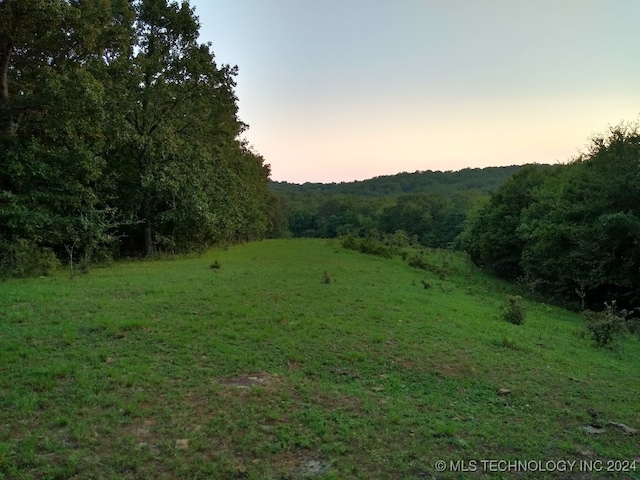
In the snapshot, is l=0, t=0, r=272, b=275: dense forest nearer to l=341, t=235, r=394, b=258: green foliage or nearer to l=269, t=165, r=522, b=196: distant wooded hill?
l=341, t=235, r=394, b=258: green foliage

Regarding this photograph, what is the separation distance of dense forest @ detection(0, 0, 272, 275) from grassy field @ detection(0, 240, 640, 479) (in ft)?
21.1

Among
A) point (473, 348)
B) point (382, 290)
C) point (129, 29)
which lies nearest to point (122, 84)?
point (129, 29)

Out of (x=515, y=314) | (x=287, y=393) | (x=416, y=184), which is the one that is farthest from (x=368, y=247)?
(x=416, y=184)

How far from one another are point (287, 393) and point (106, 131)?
19.2 meters

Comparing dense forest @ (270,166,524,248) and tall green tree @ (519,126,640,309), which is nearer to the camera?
tall green tree @ (519,126,640,309)

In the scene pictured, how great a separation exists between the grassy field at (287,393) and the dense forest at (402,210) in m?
48.6

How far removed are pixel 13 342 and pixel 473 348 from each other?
28.0 feet

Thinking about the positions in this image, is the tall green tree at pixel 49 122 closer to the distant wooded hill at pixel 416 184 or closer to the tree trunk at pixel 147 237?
the tree trunk at pixel 147 237

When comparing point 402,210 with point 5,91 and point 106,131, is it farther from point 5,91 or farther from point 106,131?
point 5,91

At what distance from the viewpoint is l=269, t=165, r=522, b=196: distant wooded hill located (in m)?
137

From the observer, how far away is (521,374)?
7.42 m

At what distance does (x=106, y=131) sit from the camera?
20.4 metres

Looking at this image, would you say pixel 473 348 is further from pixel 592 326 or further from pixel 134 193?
pixel 134 193

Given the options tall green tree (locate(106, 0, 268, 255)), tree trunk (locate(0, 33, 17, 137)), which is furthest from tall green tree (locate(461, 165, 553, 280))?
tree trunk (locate(0, 33, 17, 137))
